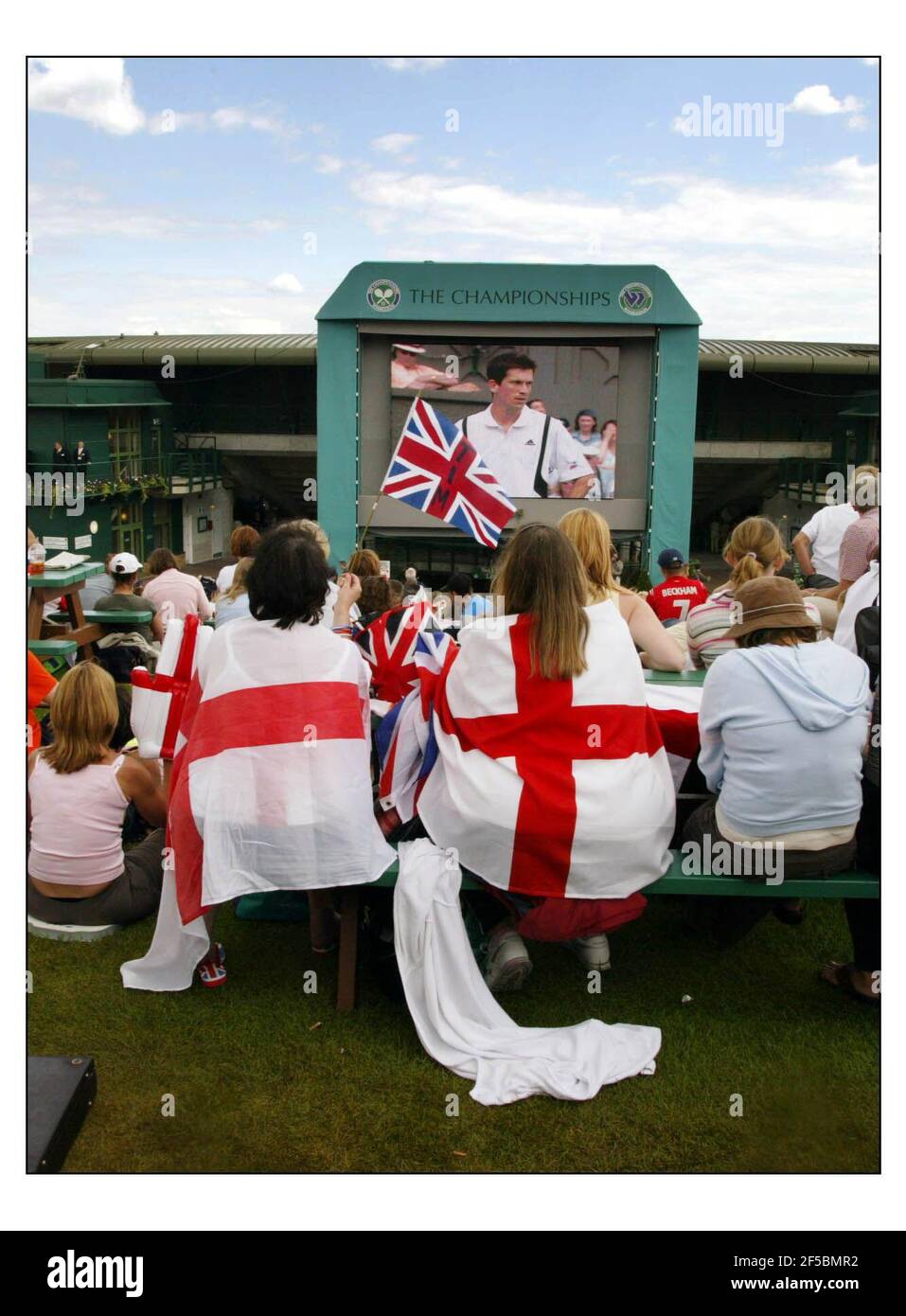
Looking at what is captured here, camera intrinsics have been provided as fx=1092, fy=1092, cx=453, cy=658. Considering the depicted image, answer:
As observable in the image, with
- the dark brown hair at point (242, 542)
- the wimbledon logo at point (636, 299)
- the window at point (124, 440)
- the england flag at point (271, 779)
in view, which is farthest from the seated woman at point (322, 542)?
the window at point (124, 440)

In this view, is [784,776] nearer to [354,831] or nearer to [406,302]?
[354,831]

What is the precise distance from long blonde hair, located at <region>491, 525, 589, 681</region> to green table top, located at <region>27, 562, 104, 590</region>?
4467 mm

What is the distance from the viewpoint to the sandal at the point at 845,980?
3.74 m

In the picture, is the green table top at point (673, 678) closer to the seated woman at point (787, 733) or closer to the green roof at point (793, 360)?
the seated woman at point (787, 733)

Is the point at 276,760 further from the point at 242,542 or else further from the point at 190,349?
the point at 190,349

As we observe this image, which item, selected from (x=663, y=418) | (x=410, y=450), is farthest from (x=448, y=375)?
(x=410, y=450)

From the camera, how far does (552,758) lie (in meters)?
3.52

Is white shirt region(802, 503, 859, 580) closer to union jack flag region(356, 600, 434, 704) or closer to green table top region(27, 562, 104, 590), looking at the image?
union jack flag region(356, 600, 434, 704)

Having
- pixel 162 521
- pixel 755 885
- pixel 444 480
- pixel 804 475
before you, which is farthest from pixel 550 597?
pixel 162 521

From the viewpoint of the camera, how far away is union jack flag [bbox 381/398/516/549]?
674 centimetres

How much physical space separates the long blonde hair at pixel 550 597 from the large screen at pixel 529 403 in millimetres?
13247

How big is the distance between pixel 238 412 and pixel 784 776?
2677 cm

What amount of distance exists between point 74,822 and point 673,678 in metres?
2.57

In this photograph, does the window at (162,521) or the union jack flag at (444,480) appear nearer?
the union jack flag at (444,480)
